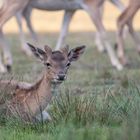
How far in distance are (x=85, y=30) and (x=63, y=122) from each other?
19612 mm

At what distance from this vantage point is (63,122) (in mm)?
8406

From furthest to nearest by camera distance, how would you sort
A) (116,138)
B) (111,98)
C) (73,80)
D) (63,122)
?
(73,80)
(111,98)
(63,122)
(116,138)

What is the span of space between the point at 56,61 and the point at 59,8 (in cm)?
796

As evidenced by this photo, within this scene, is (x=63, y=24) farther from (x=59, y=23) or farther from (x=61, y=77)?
(x=59, y=23)

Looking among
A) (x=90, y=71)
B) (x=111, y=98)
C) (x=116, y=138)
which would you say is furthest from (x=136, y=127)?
(x=90, y=71)

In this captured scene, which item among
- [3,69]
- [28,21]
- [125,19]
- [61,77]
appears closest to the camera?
[61,77]

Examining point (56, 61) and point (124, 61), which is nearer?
point (56, 61)

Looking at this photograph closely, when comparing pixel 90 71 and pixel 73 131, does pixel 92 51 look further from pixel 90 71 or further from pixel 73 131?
pixel 73 131

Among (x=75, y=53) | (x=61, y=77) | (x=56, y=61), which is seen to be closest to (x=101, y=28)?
(x=75, y=53)

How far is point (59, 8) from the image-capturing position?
687 inches

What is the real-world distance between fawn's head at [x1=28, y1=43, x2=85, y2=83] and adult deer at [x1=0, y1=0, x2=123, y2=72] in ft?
19.4

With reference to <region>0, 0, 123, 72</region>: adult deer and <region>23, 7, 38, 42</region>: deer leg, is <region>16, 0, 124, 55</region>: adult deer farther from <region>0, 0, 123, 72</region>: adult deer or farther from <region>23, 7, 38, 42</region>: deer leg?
<region>0, 0, 123, 72</region>: adult deer

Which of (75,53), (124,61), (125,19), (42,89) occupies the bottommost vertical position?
(42,89)

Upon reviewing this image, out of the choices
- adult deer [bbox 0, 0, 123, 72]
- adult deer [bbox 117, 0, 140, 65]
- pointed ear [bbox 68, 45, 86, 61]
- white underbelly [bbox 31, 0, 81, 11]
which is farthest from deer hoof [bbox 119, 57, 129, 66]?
pointed ear [bbox 68, 45, 86, 61]
